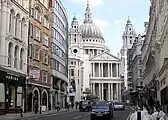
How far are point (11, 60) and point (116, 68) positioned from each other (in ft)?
487

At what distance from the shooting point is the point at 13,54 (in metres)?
47.6

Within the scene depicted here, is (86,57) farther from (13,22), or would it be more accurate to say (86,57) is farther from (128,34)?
(13,22)

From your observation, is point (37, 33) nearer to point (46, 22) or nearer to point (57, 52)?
point (46, 22)

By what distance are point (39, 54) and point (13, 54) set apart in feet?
43.0

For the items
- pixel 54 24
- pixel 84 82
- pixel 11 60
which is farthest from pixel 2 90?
pixel 84 82

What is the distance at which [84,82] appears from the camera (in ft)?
529

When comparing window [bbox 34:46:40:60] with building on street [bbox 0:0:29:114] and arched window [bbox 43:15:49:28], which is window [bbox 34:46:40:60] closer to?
building on street [bbox 0:0:29:114]

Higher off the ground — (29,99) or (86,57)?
(86,57)

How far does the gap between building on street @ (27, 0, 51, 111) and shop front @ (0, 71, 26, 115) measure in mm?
2196

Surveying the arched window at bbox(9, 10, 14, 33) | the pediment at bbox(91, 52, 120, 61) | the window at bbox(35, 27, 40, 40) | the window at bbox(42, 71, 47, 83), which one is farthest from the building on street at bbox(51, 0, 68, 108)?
the pediment at bbox(91, 52, 120, 61)

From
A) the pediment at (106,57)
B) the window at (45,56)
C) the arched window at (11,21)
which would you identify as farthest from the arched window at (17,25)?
the pediment at (106,57)

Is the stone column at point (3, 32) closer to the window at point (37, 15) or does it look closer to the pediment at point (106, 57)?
the window at point (37, 15)

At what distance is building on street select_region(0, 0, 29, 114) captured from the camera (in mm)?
43875

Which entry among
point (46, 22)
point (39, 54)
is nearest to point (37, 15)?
point (46, 22)
